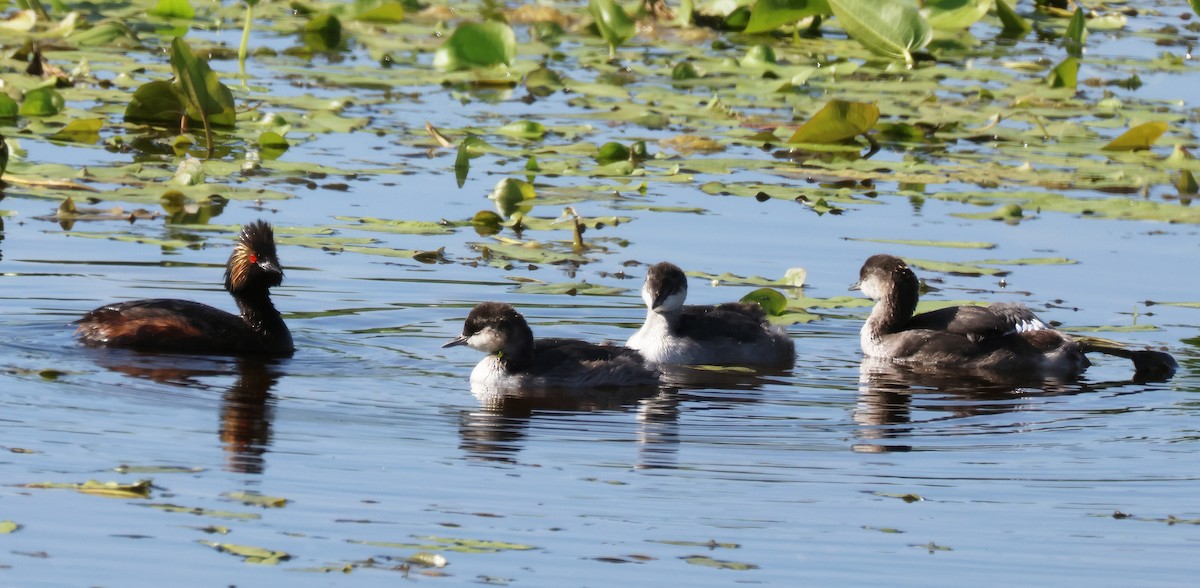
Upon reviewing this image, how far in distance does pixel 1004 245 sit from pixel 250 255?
16.7 feet

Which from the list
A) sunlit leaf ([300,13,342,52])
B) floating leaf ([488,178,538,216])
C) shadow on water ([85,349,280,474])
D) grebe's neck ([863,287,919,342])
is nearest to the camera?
shadow on water ([85,349,280,474])

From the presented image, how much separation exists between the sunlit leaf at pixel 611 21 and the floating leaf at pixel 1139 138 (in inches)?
208

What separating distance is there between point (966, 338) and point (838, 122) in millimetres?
4658

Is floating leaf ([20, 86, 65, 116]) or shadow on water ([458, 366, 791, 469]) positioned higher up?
floating leaf ([20, 86, 65, 116])

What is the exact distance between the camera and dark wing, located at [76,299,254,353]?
912 cm

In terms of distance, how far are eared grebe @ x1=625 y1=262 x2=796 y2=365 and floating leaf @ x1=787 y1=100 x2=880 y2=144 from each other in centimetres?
460

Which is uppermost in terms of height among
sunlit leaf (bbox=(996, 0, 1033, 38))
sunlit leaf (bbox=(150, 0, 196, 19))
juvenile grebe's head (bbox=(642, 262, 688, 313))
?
sunlit leaf (bbox=(996, 0, 1033, 38))

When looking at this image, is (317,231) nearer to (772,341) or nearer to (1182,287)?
(772,341)

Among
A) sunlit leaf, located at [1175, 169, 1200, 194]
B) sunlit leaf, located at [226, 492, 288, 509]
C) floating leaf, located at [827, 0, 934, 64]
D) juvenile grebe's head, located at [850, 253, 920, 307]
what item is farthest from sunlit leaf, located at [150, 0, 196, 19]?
sunlit leaf, located at [226, 492, 288, 509]

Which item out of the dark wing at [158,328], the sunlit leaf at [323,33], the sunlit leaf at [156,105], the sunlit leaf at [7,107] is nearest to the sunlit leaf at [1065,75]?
the sunlit leaf at [323,33]

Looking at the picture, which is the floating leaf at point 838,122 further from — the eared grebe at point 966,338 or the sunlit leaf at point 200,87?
the sunlit leaf at point 200,87

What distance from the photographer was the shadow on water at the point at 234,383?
24.3 feet

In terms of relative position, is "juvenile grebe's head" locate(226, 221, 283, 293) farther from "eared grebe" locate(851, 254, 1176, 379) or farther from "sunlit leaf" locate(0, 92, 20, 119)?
"sunlit leaf" locate(0, 92, 20, 119)

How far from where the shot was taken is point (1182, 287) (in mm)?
11117
